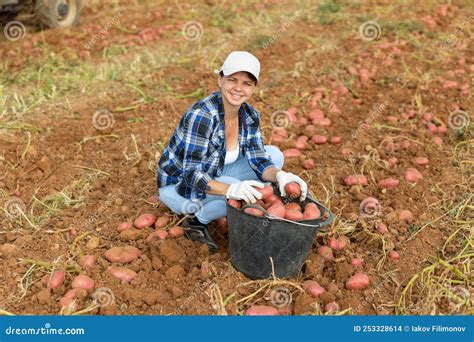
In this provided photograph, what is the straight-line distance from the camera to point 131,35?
19.9 feet

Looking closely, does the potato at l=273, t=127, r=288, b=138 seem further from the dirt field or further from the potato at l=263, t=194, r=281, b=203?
the potato at l=263, t=194, r=281, b=203

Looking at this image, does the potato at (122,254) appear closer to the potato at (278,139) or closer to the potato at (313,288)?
the potato at (313,288)

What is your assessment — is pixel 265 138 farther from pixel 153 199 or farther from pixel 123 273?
pixel 123 273

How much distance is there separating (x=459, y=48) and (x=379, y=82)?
1148 millimetres

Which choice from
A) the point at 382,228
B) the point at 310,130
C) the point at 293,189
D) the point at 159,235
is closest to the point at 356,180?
the point at 382,228

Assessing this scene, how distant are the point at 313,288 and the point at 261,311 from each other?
278 mm

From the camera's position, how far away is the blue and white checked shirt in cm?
268

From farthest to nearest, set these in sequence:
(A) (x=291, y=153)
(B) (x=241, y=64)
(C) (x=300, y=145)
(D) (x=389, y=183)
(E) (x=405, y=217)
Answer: (C) (x=300, y=145) < (A) (x=291, y=153) < (D) (x=389, y=183) < (E) (x=405, y=217) < (B) (x=241, y=64)

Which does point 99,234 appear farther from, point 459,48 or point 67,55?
point 459,48

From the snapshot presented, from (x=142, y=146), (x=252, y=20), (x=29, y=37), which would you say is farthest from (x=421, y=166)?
(x=29, y=37)

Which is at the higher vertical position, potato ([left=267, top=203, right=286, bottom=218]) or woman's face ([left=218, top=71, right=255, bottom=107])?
woman's face ([left=218, top=71, right=255, bottom=107])

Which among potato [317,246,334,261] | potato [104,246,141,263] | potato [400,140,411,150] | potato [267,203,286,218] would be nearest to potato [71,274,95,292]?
potato [104,246,141,263]

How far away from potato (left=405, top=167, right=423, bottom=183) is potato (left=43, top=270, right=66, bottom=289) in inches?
78.6

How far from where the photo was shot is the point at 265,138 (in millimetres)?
4043
